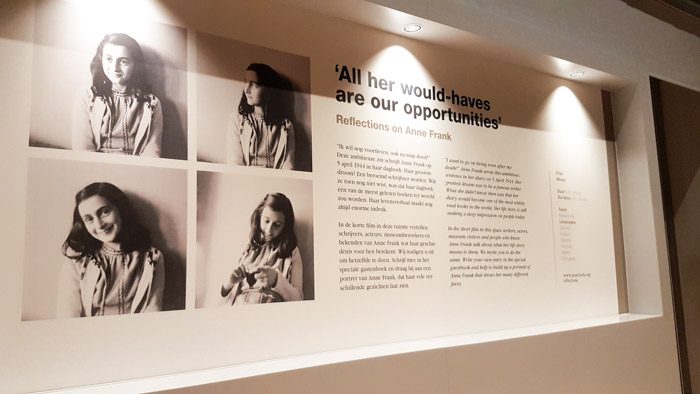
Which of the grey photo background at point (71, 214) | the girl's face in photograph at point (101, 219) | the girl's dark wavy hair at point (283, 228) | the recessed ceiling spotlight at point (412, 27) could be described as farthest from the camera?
the recessed ceiling spotlight at point (412, 27)

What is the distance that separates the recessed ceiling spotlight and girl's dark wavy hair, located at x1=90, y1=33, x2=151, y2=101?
1387 millimetres

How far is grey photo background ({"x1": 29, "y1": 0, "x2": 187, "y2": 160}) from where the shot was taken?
2074mm

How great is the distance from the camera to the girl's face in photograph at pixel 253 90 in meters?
2.57

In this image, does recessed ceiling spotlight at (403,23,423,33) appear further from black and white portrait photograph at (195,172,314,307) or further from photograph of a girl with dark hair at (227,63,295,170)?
black and white portrait photograph at (195,172,314,307)

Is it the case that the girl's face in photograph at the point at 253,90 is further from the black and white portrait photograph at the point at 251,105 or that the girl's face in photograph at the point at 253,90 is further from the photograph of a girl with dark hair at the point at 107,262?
the photograph of a girl with dark hair at the point at 107,262

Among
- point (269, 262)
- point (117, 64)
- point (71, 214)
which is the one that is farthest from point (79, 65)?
point (269, 262)

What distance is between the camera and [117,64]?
2.24 metres

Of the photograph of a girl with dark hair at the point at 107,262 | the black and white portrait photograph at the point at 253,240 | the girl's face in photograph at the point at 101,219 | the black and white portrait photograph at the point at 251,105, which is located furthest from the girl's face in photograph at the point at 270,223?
the girl's face in photograph at the point at 101,219

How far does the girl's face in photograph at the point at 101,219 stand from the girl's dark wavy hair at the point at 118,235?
0.01m

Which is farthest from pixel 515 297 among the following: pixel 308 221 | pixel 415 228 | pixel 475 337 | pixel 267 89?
pixel 267 89

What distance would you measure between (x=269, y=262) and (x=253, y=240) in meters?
0.12

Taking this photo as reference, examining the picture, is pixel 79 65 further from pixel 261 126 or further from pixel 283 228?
pixel 283 228

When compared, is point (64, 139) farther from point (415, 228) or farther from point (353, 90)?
point (415, 228)

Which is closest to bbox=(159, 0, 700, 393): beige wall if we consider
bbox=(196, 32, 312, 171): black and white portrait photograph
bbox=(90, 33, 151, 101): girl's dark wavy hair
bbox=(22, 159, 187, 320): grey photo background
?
bbox=(196, 32, 312, 171): black and white portrait photograph
